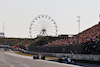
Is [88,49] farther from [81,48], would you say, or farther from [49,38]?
[49,38]

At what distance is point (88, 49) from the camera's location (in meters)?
33.0

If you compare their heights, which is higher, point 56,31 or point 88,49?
point 56,31

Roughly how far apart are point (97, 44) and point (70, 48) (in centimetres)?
879

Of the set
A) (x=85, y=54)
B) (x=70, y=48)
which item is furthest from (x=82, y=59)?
(x=70, y=48)

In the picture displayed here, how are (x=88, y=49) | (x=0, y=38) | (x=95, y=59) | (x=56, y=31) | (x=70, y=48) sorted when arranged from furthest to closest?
1. (x=0, y=38)
2. (x=56, y=31)
3. (x=70, y=48)
4. (x=88, y=49)
5. (x=95, y=59)

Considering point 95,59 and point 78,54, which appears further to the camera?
point 78,54

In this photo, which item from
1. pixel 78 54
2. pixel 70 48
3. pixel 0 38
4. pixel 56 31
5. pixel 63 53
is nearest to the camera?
pixel 78 54

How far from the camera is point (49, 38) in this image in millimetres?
103312

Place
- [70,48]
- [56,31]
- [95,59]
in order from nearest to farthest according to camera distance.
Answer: [95,59] < [70,48] < [56,31]

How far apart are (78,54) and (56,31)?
2474 inches

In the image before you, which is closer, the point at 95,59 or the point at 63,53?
the point at 95,59

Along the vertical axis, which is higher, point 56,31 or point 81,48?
point 56,31

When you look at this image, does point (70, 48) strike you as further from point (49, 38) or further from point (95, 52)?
point (49, 38)

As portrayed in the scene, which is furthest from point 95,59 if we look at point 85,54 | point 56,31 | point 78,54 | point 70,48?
point 56,31
